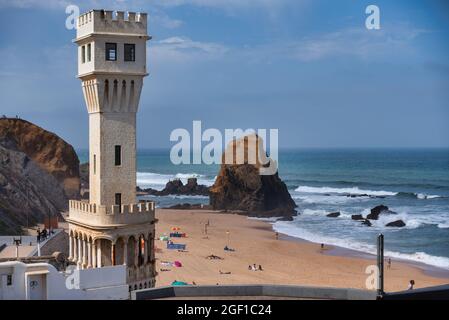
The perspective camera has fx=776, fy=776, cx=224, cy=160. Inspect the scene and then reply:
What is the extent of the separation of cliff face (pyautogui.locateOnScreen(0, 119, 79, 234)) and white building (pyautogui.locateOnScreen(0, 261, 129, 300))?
105ft

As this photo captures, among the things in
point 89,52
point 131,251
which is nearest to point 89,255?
point 131,251

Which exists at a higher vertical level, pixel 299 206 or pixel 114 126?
pixel 114 126

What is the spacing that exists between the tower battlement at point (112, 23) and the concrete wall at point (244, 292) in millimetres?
11538

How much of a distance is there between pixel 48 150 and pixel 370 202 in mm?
47144

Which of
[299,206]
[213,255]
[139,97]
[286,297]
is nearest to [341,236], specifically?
[213,255]

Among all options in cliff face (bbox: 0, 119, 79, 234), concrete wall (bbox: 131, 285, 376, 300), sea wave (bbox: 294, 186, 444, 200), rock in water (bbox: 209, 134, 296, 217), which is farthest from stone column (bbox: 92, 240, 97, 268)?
sea wave (bbox: 294, 186, 444, 200)

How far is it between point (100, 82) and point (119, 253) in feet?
20.1

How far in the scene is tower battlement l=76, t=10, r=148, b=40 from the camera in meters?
27.7

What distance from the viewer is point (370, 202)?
111625 millimetres

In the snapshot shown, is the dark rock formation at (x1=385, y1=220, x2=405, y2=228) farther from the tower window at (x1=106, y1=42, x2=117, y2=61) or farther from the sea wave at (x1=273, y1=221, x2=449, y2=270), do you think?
the tower window at (x1=106, y1=42, x2=117, y2=61)

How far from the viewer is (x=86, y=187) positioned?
11088 centimetres

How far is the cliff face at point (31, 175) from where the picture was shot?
64625 millimetres

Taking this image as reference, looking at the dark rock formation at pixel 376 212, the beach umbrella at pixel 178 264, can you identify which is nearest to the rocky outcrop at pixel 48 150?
the dark rock formation at pixel 376 212

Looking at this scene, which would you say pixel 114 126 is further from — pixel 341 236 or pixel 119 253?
pixel 341 236
